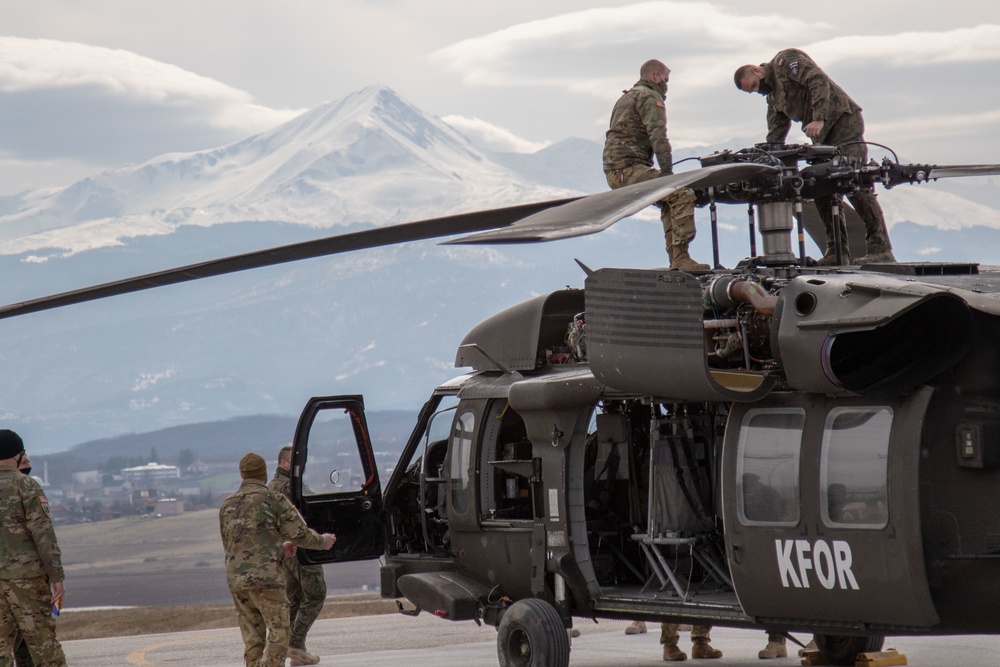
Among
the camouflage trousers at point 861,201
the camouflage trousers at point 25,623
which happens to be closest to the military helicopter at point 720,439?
the camouflage trousers at point 861,201

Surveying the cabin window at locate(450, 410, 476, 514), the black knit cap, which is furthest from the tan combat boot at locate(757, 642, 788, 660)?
the black knit cap

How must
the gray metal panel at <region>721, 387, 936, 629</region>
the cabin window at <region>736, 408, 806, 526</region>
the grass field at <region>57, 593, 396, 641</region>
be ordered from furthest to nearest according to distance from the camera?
the grass field at <region>57, 593, 396, 641</region> < the cabin window at <region>736, 408, 806, 526</region> < the gray metal panel at <region>721, 387, 936, 629</region>

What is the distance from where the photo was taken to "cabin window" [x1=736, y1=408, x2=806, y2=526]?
28.0ft

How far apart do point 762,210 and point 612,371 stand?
1.77 m

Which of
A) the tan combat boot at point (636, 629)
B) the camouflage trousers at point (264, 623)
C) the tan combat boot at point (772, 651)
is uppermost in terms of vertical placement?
the camouflage trousers at point (264, 623)

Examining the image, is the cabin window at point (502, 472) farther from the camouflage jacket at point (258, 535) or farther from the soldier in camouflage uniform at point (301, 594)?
the soldier in camouflage uniform at point (301, 594)

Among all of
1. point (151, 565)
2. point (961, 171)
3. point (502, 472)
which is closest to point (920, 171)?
point (961, 171)

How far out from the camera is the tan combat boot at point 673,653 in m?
11.9

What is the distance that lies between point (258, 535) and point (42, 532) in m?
1.56

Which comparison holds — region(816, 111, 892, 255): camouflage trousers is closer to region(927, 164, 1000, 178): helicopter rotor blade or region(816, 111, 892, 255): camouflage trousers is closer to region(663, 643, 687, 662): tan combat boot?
region(927, 164, 1000, 178): helicopter rotor blade

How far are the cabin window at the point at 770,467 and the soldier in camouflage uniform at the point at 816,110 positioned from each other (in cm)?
281

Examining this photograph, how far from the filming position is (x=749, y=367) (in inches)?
352

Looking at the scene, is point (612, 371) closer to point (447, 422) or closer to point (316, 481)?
point (447, 422)

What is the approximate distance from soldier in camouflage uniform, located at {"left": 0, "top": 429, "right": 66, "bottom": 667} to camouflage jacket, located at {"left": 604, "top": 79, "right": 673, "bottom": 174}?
17.1ft
